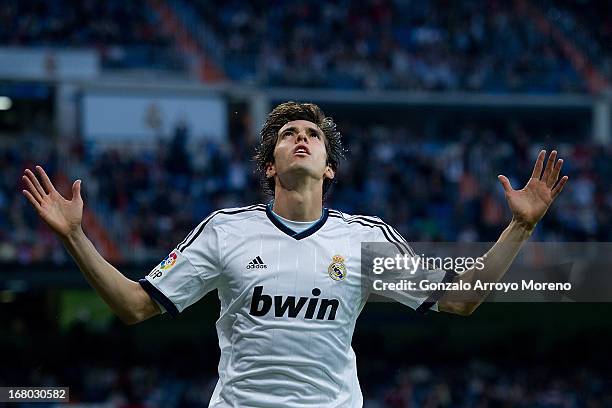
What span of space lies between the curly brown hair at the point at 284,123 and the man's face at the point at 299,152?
0.06 metres

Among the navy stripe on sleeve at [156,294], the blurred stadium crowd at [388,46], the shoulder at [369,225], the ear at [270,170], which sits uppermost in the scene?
the blurred stadium crowd at [388,46]

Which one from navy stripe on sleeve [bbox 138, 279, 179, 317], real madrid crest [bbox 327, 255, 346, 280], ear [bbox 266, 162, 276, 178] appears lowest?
navy stripe on sleeve [bbox 138, 279, 179, 317]

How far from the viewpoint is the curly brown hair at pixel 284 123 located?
16.6ft

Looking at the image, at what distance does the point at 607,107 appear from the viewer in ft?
90.5

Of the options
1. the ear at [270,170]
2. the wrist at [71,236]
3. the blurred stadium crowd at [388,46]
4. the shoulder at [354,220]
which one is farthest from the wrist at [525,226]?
the blurred stadium crowd at [388,46]

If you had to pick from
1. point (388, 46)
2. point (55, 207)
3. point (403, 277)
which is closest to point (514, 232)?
point (403, 277)

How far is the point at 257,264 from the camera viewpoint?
4555 millimetres

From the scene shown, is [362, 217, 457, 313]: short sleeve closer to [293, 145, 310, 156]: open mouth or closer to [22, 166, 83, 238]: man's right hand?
[293, 145, 310, 156]: open mouth

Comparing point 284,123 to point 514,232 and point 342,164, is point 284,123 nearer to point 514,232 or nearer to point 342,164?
point 514,232

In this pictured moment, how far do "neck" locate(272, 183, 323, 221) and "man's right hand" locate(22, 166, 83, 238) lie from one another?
89 centimetres

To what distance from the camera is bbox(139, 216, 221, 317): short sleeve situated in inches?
178

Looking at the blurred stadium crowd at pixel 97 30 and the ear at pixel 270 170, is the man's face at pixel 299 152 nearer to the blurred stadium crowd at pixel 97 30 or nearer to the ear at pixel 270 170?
the ear at pixel 270 170

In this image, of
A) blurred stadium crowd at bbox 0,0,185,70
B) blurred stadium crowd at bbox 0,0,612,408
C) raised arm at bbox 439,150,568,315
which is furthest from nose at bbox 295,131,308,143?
blurred stadium crowd at bbox 0,0,185,70

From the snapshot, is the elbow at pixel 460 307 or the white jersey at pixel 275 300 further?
the elbow at pixel 460 307
